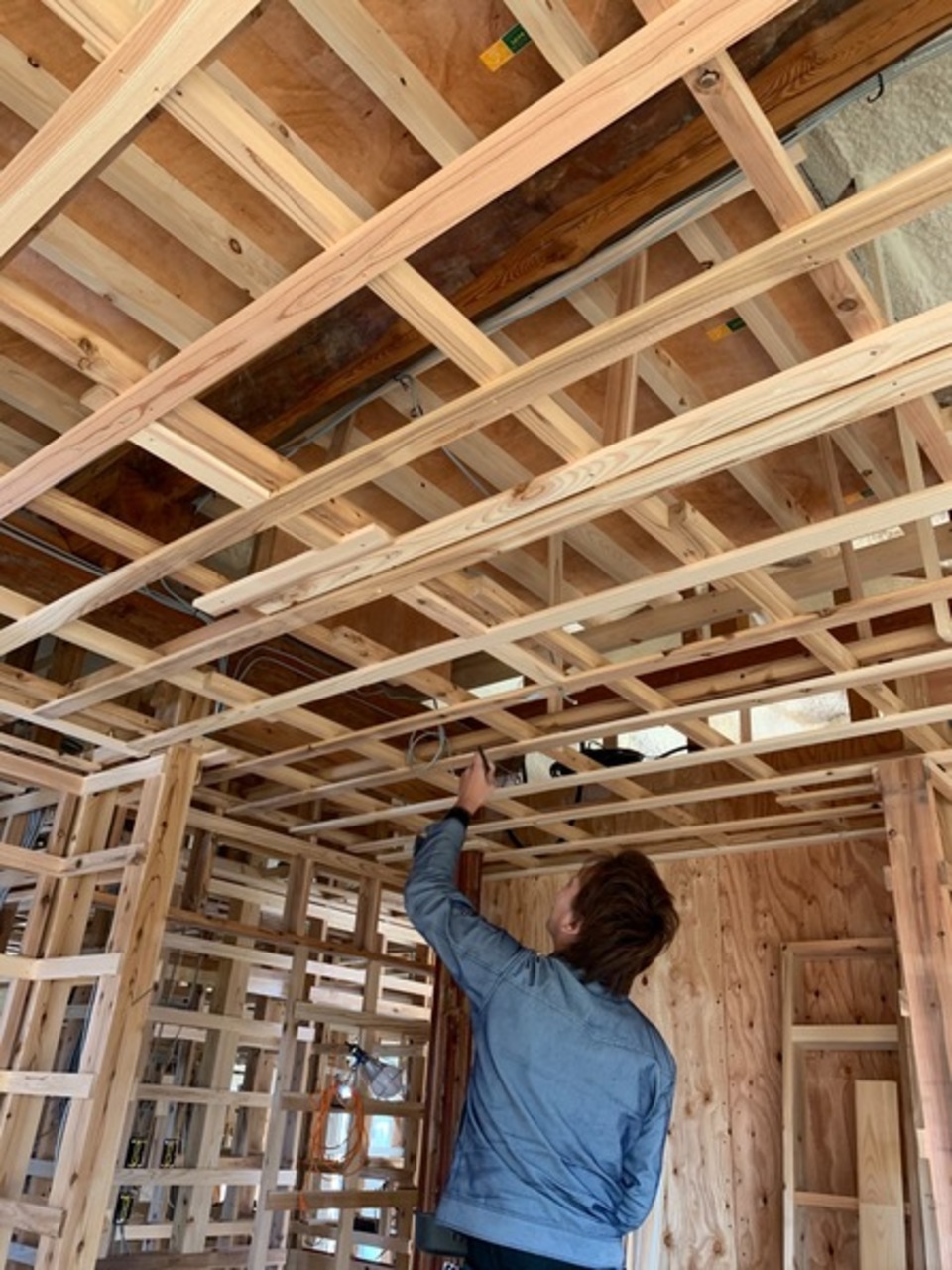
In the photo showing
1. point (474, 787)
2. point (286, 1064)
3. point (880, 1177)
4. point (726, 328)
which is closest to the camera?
point (726, 328)

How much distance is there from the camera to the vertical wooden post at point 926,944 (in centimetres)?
315

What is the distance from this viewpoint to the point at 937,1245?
3654 millimetres

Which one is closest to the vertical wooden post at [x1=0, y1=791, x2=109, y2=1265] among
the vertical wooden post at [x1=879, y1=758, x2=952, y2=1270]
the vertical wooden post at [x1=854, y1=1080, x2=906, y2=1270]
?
the vertical wooden post at [x1=879, y1=758, x2=952, y2=1270]

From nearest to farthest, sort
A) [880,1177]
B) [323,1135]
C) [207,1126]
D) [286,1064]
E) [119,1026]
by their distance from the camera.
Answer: [119,1026], [880,1177], [286,1064], [323,1135], [207,1126]

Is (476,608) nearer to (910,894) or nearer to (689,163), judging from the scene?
(689,163)

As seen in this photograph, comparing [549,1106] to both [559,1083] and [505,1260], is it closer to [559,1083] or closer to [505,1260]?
[559,1083]

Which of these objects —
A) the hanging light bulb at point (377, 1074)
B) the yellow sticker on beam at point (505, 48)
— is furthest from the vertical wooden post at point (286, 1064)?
the yellow sticker on beam at point (505, 48)

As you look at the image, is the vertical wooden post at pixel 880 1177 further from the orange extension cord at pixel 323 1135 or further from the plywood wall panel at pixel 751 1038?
the orange extension cord at pixel 323 1135

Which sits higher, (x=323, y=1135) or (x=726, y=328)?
(x=726, y=328)

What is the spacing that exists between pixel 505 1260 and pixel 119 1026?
183 cm

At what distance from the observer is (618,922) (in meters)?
1.97

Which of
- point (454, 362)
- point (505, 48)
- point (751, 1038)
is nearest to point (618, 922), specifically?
point (454, 362)

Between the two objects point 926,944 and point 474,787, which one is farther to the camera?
point 926,944

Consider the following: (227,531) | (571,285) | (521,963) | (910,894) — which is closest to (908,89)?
(571,285)
